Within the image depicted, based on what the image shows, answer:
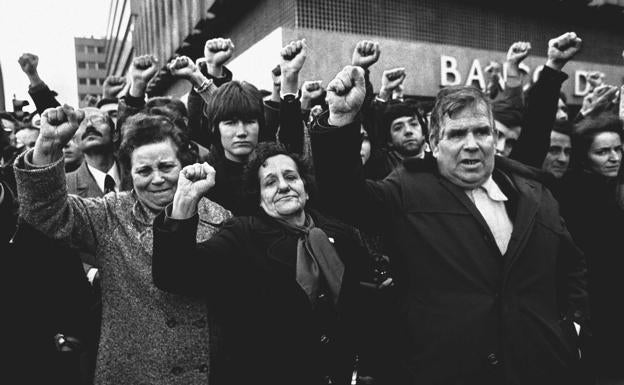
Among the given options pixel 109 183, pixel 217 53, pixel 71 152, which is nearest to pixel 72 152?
pixel 71 152

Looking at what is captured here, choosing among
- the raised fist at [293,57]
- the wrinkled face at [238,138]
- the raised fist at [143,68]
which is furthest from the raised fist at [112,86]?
the raised fist at [293,57]

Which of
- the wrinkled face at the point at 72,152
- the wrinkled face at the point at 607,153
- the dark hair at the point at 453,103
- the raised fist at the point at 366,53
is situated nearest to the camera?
the dark hair at the point at 453,103

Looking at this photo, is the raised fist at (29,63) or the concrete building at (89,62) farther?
the concrete building at (89,62)

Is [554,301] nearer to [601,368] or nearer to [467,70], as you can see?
[601,368]

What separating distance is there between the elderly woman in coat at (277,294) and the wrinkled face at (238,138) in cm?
58

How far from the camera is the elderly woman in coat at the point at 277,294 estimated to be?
210 centimetres

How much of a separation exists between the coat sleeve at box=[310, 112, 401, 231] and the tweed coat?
0.74 metres

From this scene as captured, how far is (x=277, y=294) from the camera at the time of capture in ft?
7.03

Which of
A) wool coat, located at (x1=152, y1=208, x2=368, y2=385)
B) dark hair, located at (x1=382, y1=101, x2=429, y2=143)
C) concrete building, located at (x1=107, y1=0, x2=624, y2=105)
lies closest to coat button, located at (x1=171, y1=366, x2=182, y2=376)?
wool coat, located at (x1=152, y1=208, x2=368, y2=385)

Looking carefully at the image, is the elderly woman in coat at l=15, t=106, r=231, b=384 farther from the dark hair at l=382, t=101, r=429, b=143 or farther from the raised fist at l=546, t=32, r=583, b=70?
the raised fist at l=546, t=32, r=583, b=70

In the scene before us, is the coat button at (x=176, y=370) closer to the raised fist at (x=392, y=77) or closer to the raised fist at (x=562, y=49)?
the raised fist at (x=392, y=77)

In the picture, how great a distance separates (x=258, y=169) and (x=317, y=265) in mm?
540

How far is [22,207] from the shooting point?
1.87 m

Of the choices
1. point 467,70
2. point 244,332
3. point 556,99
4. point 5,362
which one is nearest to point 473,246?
point 244,332
